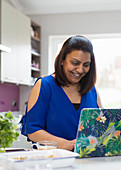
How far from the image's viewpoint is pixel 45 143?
135 cm

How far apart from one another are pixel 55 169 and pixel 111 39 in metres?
4.31

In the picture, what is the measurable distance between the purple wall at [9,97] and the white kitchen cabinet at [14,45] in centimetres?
36

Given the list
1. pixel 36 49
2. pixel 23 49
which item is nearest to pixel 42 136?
pixel 23 49

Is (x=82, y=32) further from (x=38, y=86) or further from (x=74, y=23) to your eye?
(x=38, y=86)

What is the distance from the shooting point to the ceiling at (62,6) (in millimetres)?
4906

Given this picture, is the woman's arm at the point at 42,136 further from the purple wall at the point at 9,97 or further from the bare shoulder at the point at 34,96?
the purple wall at the point at 9,97

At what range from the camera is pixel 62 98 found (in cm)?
185

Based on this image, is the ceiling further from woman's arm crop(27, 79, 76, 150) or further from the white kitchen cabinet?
woman's arm crop(27, 79, 76, 150)

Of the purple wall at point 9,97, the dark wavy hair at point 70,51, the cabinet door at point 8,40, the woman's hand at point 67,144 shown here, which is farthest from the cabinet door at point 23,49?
the woman's hand at point 67,144

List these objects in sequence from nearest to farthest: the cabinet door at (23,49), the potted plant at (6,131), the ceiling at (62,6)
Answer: the potted plant at (6,131)
the cabinet door at (23,49)
the ceiling at (62,6)

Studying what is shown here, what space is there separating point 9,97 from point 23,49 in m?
0.85

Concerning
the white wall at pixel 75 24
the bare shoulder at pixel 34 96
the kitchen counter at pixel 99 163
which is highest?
the white wall at pixel 75 24

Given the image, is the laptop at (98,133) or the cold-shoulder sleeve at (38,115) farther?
the cold-shoulder sleeve at (38,115)

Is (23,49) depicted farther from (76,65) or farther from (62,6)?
(76,65)
